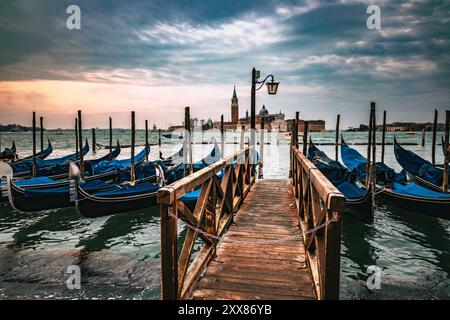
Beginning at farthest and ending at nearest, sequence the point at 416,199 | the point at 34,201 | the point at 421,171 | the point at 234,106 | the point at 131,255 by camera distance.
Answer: the point at 234,106
the point at 421,171
the point at 34,201
the point at 416,199
the point at 131,255

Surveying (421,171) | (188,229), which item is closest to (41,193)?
(188,229)

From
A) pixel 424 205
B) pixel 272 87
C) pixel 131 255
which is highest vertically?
pixel 272 87

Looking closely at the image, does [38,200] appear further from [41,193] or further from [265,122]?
[265,122]

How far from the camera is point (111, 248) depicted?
671 centimetres

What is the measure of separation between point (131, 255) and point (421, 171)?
33.8 ft

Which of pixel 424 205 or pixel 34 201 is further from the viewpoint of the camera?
pixel 34 201

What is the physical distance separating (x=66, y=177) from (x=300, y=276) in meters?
12.4

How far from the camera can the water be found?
4.80 meters

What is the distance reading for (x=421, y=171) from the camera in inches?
420

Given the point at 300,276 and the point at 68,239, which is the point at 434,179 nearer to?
the point at 300,276

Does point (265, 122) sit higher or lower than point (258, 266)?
higher

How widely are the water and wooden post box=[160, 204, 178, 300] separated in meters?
2.58

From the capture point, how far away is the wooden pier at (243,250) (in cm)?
219

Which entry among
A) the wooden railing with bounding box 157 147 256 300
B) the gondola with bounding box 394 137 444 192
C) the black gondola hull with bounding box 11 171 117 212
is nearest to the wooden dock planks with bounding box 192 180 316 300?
the wooden railing with bounding box 157 147 256 300
